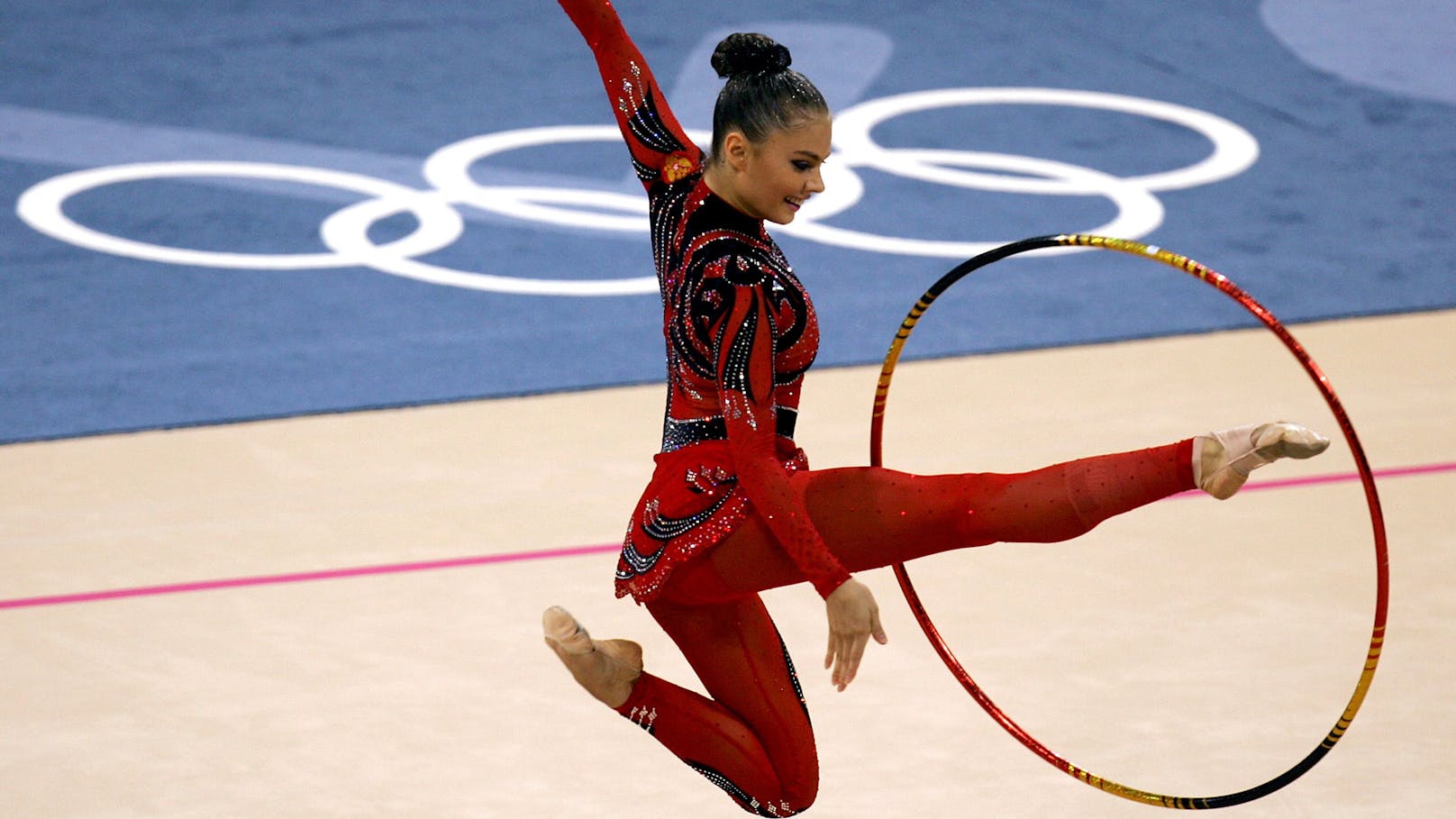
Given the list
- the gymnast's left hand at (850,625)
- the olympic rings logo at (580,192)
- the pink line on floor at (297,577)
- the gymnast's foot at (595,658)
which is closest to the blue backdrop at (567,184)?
the olympic rings logo at (580,192)

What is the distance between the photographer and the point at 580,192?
8.03 metres

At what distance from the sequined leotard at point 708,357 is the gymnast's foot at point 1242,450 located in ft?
2.08

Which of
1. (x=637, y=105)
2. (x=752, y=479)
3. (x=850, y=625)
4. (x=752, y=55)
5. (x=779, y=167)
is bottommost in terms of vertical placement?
(x=850, y=625)

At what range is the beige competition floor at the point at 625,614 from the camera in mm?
4391

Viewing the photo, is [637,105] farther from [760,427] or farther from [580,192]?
[580,192]

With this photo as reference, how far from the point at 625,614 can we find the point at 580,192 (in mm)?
3222

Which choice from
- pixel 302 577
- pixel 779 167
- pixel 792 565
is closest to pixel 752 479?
pixel 792 565

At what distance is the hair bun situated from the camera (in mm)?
3297

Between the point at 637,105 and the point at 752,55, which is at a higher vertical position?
the point at 637,105

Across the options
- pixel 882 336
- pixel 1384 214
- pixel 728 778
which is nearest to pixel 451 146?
pixel 882 336

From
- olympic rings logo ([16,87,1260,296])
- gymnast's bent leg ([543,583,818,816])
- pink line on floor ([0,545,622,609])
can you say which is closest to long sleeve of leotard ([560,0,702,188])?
gymnast's bent leg ([543,583,818,816])

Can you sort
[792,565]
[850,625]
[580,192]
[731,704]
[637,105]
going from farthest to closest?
[580,192] < [731,704] < [637,105] < [792,565] < [850,625]

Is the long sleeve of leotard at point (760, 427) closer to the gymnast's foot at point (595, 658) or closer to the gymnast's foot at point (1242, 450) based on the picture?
the gymnast's foot at point (595, 658)

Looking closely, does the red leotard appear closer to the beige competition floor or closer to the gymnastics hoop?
the gymnastics hoop
